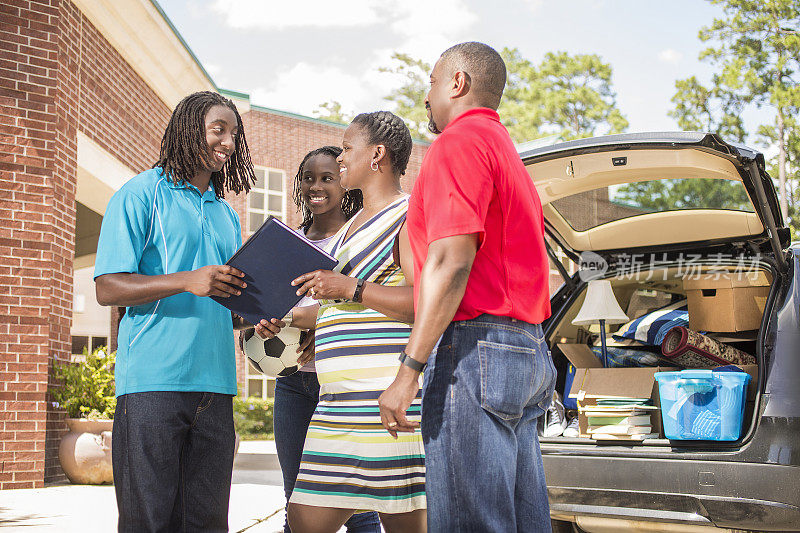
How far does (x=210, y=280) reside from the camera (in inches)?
109

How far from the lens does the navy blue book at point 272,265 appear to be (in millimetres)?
2762

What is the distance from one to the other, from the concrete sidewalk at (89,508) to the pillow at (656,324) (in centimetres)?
272

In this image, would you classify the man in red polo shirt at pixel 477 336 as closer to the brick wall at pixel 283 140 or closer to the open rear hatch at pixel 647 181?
the open rear hatch at pixel 647 181

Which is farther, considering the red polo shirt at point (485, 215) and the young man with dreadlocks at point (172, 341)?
the young man with dreadlocks at point (172, 341)

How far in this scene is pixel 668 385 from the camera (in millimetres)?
4105

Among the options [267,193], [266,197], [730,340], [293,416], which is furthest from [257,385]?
[293,416]

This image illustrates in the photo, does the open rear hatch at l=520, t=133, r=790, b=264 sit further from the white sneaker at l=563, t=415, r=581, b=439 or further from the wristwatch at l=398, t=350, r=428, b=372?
the wristwatch at l=398, t=350, r=428, b=372

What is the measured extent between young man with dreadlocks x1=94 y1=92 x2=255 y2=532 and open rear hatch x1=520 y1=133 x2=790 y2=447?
1854mm

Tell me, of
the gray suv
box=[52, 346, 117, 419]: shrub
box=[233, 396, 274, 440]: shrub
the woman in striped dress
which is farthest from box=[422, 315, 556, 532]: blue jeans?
box=[233, 396, 274, 440]: shrub

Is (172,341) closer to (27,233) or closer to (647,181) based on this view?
(647,181)

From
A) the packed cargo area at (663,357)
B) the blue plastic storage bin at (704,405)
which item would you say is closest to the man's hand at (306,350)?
the packed cargo area at (663,357)

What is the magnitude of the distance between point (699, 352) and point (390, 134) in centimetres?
256

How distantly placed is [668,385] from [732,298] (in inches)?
41.9

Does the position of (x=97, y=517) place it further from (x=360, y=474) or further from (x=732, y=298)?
(x=732, y=298)
